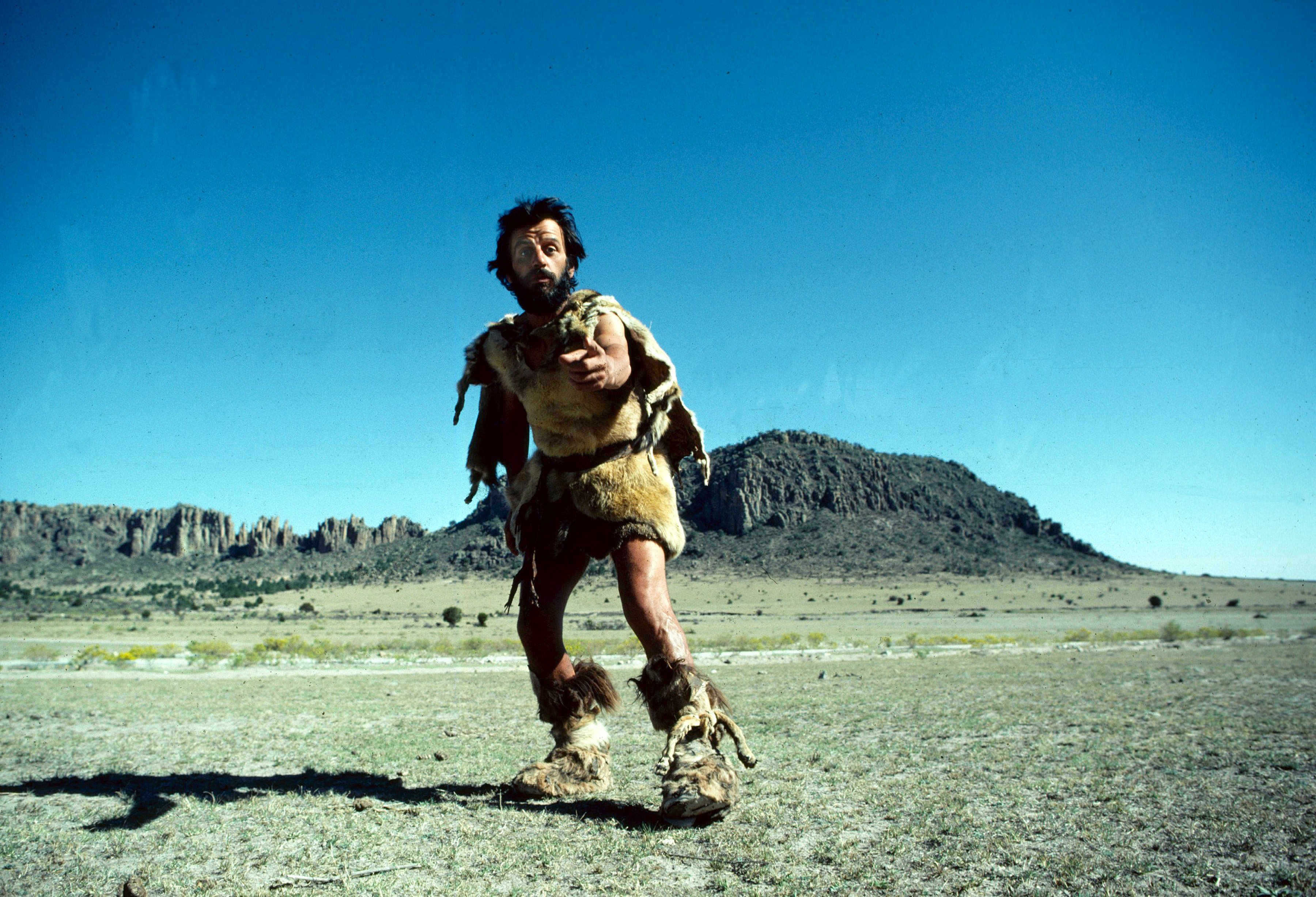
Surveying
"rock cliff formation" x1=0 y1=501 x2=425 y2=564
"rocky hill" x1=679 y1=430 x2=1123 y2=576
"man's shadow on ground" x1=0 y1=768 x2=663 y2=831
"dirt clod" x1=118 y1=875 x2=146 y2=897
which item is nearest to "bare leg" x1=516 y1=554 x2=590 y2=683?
"man's shadow on ground" x1=0 y1=768 x2=663 y2=831

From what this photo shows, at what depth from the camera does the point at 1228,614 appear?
42250 mm

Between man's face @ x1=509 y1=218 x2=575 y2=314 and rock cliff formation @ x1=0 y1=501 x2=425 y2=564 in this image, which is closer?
man's face @ x1=509 y1=218 x2=575 y2=314

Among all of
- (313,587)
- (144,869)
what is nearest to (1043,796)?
(144,869)

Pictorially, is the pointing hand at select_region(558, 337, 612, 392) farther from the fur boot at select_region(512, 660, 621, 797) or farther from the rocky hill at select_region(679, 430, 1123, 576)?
the rocky hill at select_region(679, 430, 1123, 576)

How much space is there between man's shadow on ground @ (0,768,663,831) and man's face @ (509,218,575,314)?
2216 millimetres

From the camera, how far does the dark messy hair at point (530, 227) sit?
3.59m

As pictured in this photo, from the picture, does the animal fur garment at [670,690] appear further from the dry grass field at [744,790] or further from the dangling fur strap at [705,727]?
the dry grass field at [744,790]

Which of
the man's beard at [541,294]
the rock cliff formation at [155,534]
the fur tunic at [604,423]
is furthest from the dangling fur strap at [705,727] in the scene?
the rock cliff formation at [155,534]

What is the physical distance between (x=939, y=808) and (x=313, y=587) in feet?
278

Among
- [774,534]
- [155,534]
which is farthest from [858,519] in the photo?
[155,534]

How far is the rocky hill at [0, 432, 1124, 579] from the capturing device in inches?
2995

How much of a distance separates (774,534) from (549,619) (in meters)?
80.0

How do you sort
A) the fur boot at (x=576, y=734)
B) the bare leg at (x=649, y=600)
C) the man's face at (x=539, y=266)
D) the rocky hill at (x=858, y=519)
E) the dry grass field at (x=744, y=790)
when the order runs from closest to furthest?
the dry grass field at (x=744, y=790), the bare leg at (x=649, y=600), the fur boot at (x=576, y=734), the man's face at (x=539, y=266), the rocky hill at (x=858, y=519)

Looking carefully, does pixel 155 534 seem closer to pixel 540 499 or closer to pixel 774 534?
pixel 774 534
